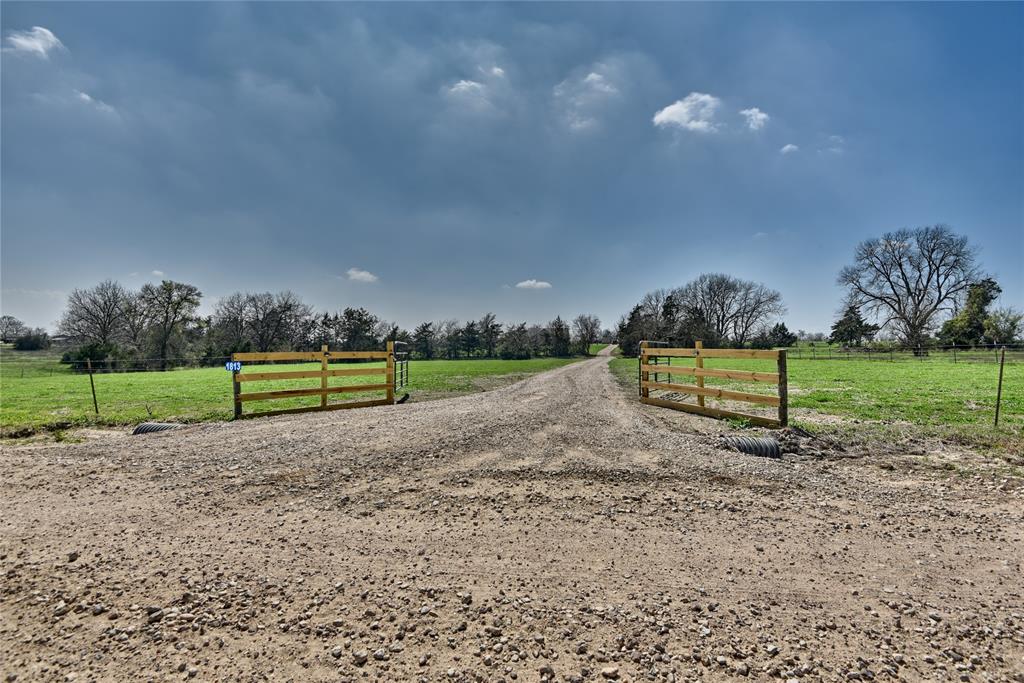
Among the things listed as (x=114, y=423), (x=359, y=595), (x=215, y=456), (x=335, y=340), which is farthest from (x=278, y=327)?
(x=359, y=595)

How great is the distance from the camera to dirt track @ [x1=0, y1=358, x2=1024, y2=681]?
2043 mm

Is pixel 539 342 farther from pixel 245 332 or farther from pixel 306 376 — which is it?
pixel 306 376

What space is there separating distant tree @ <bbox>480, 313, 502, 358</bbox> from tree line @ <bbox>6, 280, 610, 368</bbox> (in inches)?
6.6

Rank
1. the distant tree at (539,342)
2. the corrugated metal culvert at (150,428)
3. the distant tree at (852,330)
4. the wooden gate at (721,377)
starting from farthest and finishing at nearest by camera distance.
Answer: the distant tree at (539,342)
the distant tree at (852,330)
the wooden gate at (721,377)
the corrugated metal culvert at (150,428)

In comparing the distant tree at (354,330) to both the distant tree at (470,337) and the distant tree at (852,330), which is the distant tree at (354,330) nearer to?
the distant tree at (470,337)

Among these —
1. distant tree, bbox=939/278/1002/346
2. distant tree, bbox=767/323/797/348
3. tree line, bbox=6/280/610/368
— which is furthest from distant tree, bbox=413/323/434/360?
distant tree, bbox=939/278/1002/346

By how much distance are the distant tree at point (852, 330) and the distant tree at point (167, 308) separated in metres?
82.9

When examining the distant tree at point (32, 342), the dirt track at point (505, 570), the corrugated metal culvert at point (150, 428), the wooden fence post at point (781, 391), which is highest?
the distant tree at point (32, 342)

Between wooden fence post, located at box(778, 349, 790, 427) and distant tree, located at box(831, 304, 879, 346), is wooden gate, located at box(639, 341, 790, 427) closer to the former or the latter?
wooden fence post, located at box(778, 349, 790, 427)

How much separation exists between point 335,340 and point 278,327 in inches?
312

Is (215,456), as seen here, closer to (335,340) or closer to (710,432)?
(710,432)

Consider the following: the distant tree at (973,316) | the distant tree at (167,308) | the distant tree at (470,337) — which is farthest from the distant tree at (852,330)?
the distant tree at (167,308)

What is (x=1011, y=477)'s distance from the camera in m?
4.59

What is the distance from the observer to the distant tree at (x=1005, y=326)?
38.3 m
